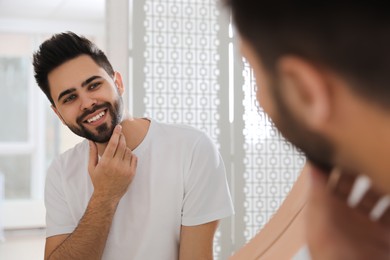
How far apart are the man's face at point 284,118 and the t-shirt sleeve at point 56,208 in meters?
1.51

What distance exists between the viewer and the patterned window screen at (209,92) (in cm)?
290

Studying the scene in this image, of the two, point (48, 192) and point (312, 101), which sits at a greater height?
point (312, 101)

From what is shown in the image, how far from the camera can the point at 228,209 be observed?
5.32 feet

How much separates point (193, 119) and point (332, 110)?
8.97 feet

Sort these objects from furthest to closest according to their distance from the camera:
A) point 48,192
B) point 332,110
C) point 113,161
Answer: point 48,192
point 113,161
point 332,110

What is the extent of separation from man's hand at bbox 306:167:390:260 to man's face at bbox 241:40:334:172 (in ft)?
0.05

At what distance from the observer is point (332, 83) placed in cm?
23

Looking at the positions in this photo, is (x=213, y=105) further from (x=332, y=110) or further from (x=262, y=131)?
(x=332, y=110)

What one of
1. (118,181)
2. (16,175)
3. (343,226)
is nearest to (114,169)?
(118,181)

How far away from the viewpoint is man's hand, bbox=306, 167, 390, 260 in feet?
0.87

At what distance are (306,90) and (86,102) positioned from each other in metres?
1.43

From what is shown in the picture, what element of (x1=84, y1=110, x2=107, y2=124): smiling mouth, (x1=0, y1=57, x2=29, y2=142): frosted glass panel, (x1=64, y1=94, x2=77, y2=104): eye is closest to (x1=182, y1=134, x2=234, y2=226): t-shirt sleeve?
(x1=84, y1=110, x2=107, y2=124): smiling mouth

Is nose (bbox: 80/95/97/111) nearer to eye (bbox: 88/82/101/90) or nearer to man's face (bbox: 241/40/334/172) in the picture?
eye (bbox: 88/82/101/90)

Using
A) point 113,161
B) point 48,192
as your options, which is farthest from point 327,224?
point 48,192
